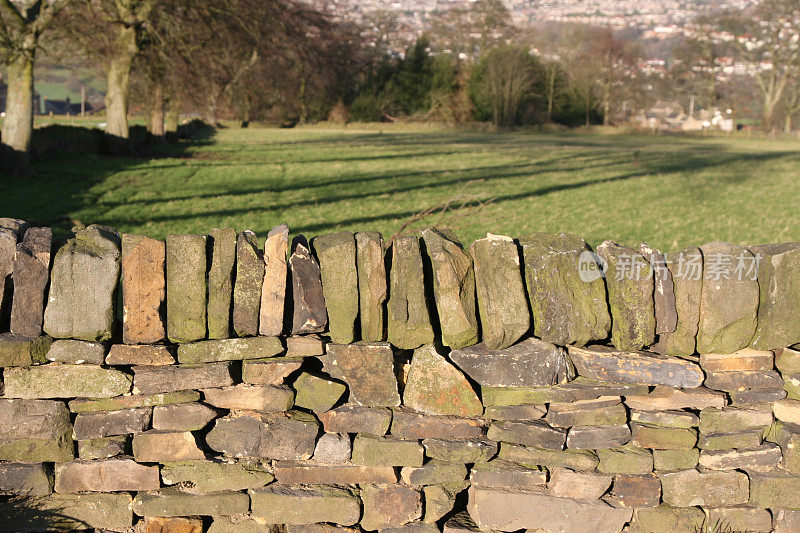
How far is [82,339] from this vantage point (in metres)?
2.62

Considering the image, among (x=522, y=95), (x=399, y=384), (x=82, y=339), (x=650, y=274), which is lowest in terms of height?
(x=399, y=384)

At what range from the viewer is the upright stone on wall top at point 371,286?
8.86 ft

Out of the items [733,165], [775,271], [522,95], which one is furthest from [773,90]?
[775,271]

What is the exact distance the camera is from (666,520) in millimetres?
2791

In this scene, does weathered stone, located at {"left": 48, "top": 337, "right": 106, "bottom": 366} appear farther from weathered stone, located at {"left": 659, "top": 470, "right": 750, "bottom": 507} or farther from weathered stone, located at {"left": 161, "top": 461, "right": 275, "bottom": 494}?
weathered stone, located at {"left": 659, "top": 470, "right": 750, "bottom": 507}

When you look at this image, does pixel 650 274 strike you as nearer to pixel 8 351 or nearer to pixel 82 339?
pixel 82 339

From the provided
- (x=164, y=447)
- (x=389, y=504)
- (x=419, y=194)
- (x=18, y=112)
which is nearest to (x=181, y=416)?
(x=164, y=447)

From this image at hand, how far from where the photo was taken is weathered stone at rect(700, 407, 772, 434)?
2.76 meters

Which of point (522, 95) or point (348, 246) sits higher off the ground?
point (522, 95)

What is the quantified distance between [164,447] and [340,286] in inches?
38.1

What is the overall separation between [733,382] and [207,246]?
7.52 ft

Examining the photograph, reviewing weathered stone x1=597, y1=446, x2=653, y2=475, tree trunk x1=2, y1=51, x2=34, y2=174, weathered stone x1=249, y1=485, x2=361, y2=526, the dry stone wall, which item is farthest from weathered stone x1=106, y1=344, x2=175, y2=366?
tree trunk x1=2, y1=51, x2=34, y2=174

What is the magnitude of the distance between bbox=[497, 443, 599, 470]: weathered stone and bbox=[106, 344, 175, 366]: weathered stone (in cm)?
145

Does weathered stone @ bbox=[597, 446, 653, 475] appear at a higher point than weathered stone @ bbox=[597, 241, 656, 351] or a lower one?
lower
